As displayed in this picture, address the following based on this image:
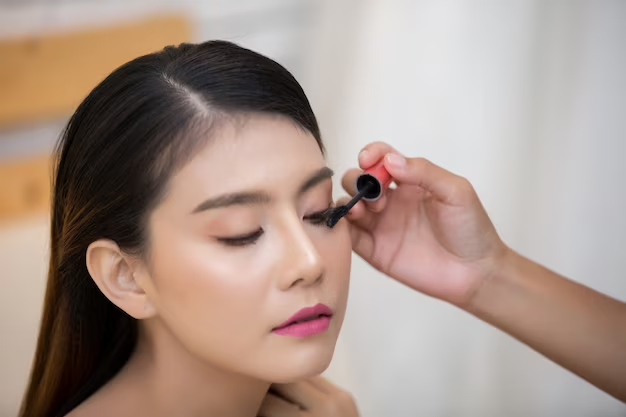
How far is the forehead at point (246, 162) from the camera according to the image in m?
0.89

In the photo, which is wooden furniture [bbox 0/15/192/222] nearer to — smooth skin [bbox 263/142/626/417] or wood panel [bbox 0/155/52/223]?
wood panel [bbox 0/155/52/223]

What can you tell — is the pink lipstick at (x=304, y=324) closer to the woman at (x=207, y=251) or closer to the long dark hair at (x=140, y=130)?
the woman at (x=207, y=251)

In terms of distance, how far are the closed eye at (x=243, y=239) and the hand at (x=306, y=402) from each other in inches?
15.7

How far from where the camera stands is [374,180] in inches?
42.0

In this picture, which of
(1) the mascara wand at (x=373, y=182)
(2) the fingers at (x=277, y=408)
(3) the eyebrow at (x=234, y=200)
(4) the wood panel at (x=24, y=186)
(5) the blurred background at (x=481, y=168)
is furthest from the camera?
(4) the wood panel at (x=24, y=186)

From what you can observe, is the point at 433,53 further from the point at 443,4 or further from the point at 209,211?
the point at 209,211

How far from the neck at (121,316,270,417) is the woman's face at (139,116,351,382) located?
0.41 ft

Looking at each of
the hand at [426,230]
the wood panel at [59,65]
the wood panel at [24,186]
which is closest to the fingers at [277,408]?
the hand at [426,230]

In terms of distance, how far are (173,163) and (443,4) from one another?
1147 mm

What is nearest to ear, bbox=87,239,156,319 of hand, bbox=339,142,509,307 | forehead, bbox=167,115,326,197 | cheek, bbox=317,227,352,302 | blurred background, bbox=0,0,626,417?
forehead, bbox=167,115,326,197

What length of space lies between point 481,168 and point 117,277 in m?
1.08

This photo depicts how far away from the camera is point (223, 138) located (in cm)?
91

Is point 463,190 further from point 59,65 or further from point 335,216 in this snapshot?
point 59,65

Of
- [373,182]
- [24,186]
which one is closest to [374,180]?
[373,182]
